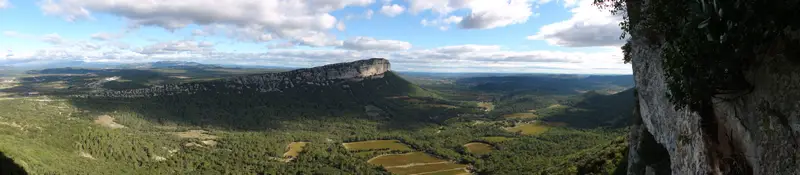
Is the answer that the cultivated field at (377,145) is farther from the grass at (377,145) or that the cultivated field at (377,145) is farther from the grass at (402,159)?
the grass at (402,159)

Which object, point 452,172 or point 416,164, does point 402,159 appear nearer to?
point 416,164

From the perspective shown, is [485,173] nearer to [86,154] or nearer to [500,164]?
[500,164]

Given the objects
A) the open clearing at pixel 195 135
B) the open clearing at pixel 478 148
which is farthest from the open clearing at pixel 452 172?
the open clearing at pixel 195 135

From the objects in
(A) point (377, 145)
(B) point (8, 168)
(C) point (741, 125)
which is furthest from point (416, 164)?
(C) point (741, 125)

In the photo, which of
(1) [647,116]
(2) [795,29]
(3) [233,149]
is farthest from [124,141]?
(2) [795,29]

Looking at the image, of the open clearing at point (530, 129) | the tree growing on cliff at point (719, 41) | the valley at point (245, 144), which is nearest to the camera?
the tree growing on cliff at point (719, 41)

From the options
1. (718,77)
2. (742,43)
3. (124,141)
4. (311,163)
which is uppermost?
(742,43)
